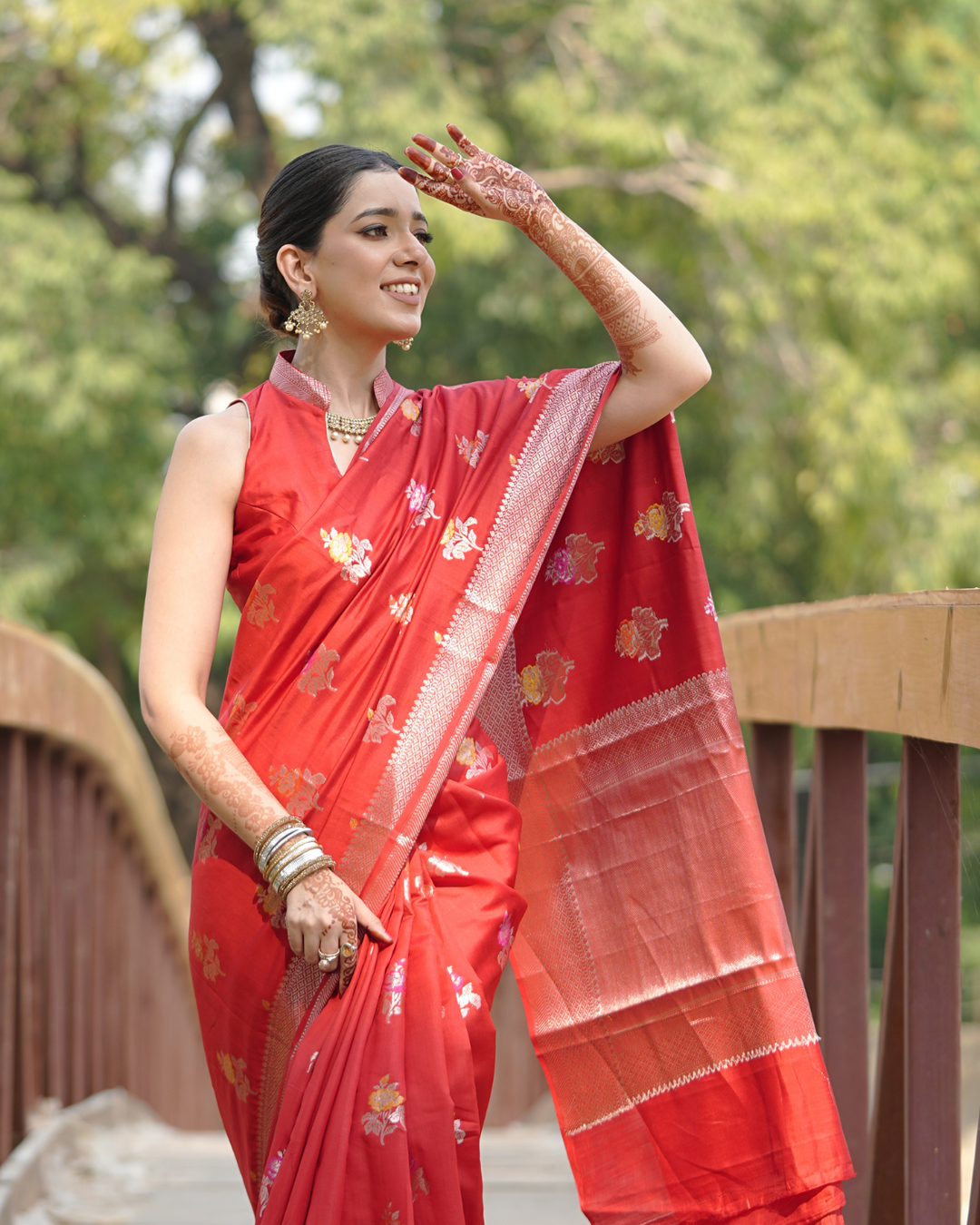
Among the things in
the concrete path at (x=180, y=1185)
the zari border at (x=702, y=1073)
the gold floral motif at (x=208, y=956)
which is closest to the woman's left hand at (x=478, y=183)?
the gold floral motif at (x=208, y=956)

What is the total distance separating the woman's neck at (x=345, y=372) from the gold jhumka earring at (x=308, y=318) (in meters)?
0.02

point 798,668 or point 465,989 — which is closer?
point 465,989

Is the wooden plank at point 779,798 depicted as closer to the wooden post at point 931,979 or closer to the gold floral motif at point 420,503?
the wooden post at point 931,979

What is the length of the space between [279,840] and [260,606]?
0.29 metres

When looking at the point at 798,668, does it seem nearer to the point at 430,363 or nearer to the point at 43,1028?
the point at 43,1028

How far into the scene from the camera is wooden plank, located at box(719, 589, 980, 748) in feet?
4.75

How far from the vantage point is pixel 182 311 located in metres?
10.5

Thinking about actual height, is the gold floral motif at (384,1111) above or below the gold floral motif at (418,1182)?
above

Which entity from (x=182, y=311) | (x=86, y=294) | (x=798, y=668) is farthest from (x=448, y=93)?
(x=798, y=668)

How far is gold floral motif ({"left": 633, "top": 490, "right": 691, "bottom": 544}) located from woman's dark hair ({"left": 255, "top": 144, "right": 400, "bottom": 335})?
1.81 ft

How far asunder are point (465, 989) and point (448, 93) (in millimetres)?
6668

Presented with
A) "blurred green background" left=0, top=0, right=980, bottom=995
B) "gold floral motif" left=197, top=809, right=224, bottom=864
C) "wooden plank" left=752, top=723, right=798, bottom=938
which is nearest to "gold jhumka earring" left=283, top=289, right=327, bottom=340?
"gold floral motif" left=197, top=809, right=224, bottom=864

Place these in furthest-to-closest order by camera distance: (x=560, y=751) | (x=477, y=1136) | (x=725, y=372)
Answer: (x=725, y=372) < (x=560, y=751) < (x=477, y=1136)

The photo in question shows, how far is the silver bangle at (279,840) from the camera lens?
5.27ft
